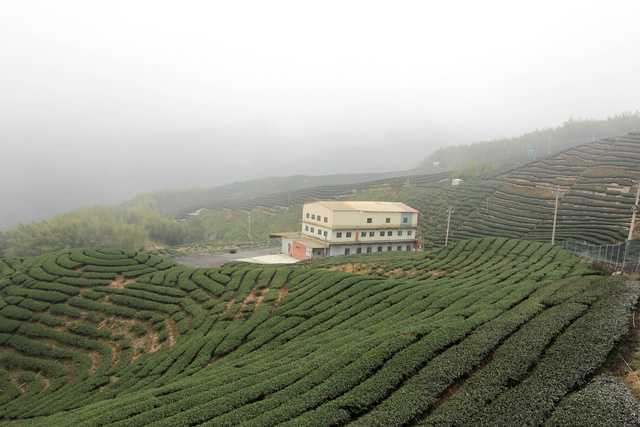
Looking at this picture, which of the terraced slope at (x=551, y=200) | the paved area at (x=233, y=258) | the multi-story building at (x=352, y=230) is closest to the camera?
the paved area at (x=233, y=258)

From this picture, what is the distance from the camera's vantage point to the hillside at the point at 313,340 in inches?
299

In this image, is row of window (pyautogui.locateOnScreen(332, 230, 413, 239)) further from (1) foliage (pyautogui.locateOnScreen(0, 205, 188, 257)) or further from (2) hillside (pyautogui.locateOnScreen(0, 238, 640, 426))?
(1) foliage (pyautogui.locateOnScreen(0, 205, 188, 257))

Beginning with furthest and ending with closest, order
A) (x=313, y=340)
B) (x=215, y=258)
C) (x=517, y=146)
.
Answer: (x=517, y=146)
(x=215, y=258)
(x=313, y=340)

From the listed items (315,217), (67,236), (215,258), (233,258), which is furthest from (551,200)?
(67,236)

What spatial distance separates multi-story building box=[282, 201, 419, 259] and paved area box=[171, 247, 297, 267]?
2.15 meters

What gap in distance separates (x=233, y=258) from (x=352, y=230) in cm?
1318

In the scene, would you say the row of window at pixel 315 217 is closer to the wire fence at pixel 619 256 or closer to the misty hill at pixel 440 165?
the wire fence at pixel 619 256

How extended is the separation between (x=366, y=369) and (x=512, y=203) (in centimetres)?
4905

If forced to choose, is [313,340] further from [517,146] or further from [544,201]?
[517,146]

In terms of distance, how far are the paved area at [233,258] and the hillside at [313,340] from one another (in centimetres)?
806

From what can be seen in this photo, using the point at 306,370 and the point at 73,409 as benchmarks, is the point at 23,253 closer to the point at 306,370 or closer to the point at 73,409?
the point at 73,409

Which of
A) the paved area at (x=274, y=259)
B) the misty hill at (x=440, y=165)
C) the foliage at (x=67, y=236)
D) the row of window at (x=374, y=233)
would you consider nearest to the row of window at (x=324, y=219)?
the row of window at (x=374, y=233)

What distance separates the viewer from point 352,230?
3866cm

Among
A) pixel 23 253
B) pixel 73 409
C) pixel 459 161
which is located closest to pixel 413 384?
pixel 73 409
